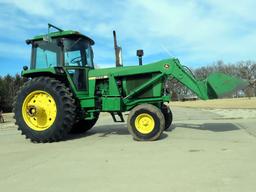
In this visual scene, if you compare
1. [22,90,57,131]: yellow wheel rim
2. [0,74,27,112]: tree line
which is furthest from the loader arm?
[0,74,27,112]: tree line

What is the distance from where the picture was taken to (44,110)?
12.4m

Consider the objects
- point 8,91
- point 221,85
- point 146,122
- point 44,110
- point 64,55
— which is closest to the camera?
point 146,122

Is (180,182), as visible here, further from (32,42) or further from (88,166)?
(32,42)

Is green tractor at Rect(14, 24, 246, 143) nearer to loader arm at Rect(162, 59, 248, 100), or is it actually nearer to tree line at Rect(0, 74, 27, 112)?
loader arm at Rect(162, 59, 248, 100)

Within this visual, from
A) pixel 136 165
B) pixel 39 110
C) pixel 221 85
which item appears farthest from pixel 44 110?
pixel 136 165

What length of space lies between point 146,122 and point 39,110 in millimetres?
3230

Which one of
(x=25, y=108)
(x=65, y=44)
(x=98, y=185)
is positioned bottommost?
(x=98, y=185)

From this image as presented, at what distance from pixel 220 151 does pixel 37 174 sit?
149 inches

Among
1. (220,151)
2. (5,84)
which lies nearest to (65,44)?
(220,151)

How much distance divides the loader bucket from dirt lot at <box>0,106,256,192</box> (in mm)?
1144

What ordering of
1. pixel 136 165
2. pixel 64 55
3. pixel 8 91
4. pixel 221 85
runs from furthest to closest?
pixel 8 91
pixel 64 55
pixel 221 85
pixel 136 165

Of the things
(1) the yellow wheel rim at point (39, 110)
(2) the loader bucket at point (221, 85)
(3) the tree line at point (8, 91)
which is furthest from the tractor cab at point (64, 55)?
(3) the tree line at point (8, 91)

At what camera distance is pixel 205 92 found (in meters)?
11.8

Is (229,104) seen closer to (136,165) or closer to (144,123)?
(144,123)
